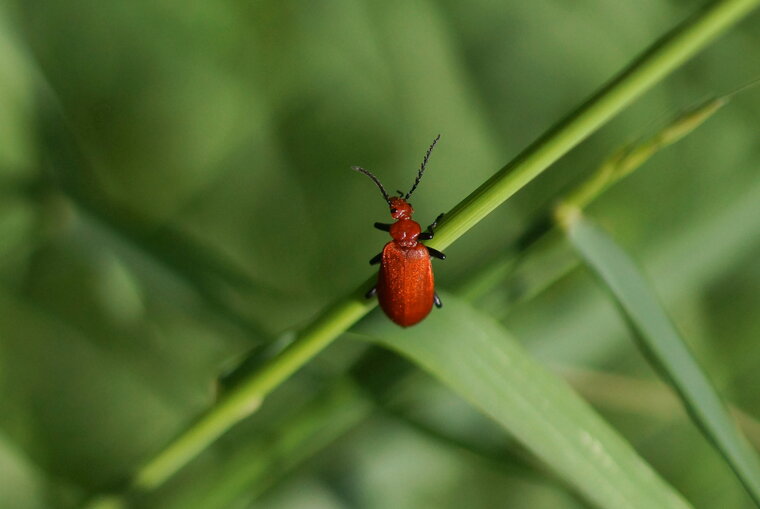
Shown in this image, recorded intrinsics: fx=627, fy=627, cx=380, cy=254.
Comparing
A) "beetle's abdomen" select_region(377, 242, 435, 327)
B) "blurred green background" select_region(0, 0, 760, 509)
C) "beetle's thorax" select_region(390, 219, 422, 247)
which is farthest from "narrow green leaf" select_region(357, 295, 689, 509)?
"blurred green background" select_region(0, 0, 760, 509)

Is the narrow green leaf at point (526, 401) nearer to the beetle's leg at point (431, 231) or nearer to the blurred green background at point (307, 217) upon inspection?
the beetle's leg at point (431, 231)

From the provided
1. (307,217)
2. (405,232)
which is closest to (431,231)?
(405,232)

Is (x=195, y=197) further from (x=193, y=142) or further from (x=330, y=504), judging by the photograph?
(x=330, y=504)

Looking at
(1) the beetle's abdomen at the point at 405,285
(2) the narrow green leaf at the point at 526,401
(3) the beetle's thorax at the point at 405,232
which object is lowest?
(2) the narrow green leaf at the point at 526,401

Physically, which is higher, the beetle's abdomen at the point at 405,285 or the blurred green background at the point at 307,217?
the blurred green background at the point at 307,217

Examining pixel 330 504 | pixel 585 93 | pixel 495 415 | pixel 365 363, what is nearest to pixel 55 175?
pixel 365 363

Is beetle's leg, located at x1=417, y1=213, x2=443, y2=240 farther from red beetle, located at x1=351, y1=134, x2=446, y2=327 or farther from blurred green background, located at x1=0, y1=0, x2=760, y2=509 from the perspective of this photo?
blurred green background, located at x1=0, y1=0, x2=760, y2=509

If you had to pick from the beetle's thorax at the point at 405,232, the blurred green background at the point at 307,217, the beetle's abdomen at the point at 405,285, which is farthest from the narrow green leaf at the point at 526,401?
the blurred green background at the point at 307,217
